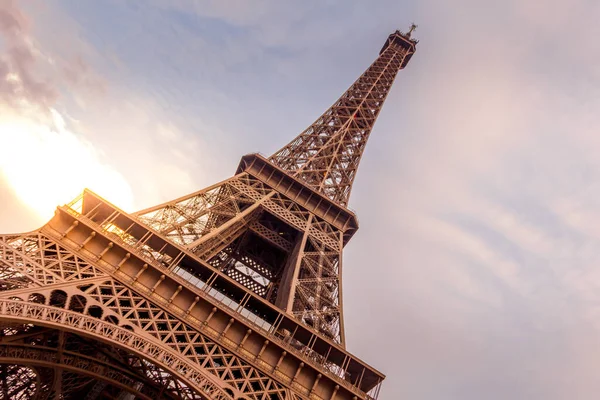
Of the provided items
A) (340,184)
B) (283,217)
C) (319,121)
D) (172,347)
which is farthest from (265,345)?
(319,121)

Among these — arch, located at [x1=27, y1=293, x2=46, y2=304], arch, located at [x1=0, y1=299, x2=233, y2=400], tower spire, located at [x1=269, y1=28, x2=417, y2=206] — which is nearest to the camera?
arch, located at [x1=0, y1=299, x2=233, y2=400]

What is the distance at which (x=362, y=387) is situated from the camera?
55.6 ft

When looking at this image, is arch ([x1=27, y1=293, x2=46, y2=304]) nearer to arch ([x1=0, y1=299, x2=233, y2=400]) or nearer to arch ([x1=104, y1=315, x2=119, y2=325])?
arch ([x1=0, y1=299, x2=233, y2=400])

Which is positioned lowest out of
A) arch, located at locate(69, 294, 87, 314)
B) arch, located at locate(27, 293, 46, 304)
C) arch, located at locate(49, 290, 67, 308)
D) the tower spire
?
arch, located at locate(27, 293, 46, 304)

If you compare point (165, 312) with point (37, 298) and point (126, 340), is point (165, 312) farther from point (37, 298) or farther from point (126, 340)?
point (37, 298)

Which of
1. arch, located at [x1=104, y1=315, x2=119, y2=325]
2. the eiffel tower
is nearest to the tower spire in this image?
the eiffel tower

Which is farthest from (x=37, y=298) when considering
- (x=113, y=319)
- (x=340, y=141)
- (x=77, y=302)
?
(x=340, y=141)

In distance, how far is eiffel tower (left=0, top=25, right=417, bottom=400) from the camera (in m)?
12.2

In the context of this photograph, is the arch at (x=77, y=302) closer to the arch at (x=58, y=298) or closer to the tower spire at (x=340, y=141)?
the arch at (x=58, y=298)

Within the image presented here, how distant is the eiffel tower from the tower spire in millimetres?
4776

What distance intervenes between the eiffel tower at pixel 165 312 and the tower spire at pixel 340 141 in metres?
4.78

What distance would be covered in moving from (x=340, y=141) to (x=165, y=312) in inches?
870

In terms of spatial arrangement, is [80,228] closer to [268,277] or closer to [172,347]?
[172,347]

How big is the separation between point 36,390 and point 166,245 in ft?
29.2
